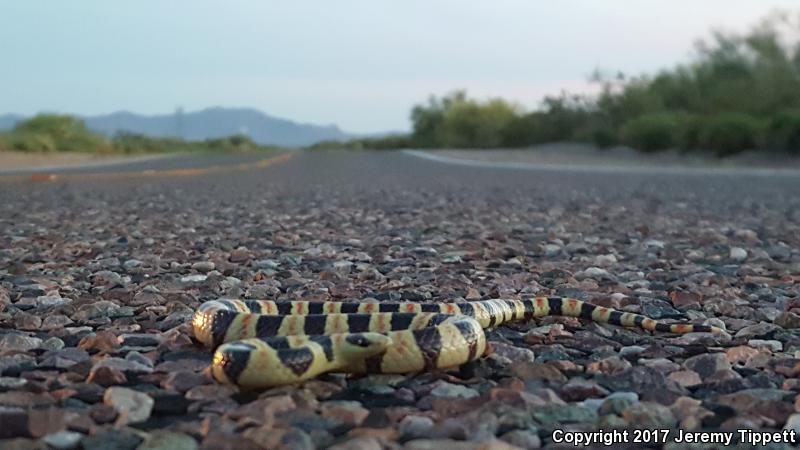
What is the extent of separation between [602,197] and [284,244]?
7.19 metres

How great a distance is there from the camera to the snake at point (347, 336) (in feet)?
10.6

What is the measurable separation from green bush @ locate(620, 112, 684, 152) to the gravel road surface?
66.2 ft

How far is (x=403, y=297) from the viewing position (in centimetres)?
519

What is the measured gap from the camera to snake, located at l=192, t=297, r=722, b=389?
3230 millimetres

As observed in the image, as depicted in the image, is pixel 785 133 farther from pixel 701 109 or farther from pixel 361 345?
pixel 361 345

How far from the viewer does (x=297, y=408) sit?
3.05m

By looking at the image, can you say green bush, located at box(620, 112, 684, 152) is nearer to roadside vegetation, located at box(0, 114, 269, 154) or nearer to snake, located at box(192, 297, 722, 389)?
roadside vegetation, located at box(0, 114, 269, 154)

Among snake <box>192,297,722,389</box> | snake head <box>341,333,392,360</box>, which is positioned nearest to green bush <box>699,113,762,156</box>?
snake <box>192,297,722,389</box>

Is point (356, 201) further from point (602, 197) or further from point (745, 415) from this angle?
point (745, 415)

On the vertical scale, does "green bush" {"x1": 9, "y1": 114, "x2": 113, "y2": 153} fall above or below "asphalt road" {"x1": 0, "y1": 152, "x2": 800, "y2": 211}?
above

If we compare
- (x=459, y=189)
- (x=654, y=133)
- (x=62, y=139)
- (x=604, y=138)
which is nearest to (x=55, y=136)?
(x=62, y=139)

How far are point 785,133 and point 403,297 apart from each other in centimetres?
2376

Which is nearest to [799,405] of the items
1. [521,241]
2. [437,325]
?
[437,325]

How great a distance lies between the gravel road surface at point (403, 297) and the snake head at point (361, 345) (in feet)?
0.34
